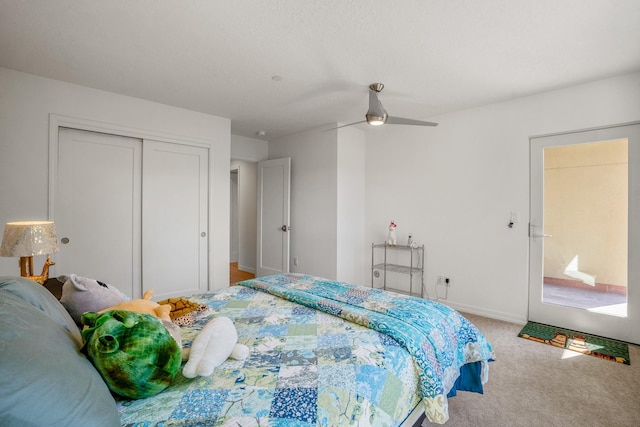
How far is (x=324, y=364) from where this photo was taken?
123 centimetres

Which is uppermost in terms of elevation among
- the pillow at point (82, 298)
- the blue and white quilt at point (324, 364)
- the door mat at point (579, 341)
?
the pillow at point (82, 298)

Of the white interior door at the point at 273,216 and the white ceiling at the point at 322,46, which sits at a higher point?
the white ceiling at the point at 322,46

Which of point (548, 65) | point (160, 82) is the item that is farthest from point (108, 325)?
point (548, 65)

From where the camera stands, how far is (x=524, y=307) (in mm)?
3295

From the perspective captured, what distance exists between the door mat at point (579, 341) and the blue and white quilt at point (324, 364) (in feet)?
5.14

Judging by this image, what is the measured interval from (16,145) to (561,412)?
4799 mm

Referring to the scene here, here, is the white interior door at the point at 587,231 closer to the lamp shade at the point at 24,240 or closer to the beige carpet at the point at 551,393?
the beige carpet at the point at 551,393

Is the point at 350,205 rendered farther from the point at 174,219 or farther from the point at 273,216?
the point at 174,219

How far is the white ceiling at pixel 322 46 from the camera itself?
75.1 inches

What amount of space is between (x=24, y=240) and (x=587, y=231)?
476 cm

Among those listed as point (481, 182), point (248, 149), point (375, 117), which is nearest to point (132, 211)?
point (248, 149)

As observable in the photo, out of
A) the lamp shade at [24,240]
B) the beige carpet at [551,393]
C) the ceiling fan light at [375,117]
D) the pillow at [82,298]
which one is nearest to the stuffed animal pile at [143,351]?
the pillow at [82,298]

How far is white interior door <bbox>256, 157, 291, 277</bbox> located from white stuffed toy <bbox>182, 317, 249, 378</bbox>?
11.6 feet

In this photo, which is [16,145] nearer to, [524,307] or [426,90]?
[426,90]
